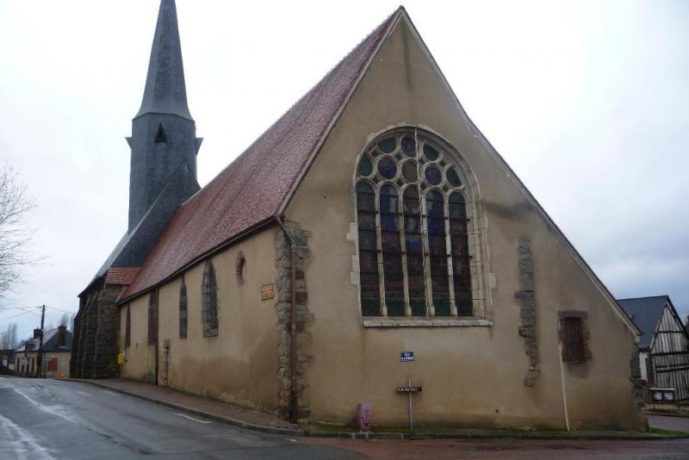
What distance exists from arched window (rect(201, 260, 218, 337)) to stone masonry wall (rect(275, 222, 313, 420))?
464 cm

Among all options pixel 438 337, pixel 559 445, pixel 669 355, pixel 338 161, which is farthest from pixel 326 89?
pixel 669 355

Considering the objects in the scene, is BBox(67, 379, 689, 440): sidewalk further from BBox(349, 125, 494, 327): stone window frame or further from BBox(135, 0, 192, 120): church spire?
BBox(135, 0, 192, 120): church spire

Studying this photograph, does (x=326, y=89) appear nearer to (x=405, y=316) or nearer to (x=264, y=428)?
(x=405, y=316)

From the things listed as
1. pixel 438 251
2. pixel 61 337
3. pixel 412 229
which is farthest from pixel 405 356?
pixel 61 337

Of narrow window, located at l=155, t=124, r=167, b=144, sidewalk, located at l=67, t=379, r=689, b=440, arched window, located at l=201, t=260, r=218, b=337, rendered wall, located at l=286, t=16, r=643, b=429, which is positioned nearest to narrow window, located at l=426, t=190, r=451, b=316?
rendered wall, located at l=286, t=16, r=643, b=429

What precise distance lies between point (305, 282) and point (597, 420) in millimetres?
8215

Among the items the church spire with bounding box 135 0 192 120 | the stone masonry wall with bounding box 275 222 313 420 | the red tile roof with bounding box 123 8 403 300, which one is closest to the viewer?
the stone masonry wall with bounding box 275 222 313 420

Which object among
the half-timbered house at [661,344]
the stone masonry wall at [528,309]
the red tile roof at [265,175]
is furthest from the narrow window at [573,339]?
the half-timbered house at [661,344]

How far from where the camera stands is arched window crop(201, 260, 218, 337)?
17.8m

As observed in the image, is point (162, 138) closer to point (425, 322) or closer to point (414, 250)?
point (414, 250)

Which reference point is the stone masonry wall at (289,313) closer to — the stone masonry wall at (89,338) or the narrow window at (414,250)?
the narrow window at (414,250)

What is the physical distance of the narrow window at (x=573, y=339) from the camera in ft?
52.5

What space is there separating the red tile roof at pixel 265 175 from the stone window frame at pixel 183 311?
69 cm

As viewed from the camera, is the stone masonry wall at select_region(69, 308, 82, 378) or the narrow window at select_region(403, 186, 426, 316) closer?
the narrow window at select_region(403, 186, 426, 316)
